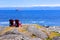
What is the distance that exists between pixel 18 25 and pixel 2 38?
5.79ft

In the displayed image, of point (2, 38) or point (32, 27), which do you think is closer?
point (2, 38)

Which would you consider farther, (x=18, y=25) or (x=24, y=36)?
(x=18, y=25)

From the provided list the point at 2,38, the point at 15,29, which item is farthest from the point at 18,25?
the point at 2,38

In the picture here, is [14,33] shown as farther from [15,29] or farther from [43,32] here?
[43,32]

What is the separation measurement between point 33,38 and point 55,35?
4.90 feet

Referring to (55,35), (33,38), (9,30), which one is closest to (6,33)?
(9,30)

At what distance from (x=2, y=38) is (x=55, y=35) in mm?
2610

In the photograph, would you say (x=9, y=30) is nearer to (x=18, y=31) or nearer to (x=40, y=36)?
(x=18, y=31)

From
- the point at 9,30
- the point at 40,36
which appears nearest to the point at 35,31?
the point at 40,36

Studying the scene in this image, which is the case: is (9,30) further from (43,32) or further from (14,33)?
(43,32)

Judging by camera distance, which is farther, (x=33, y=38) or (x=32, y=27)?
(x=32, y=27)

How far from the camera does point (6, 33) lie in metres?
12.7

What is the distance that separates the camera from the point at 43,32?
13.0 meters

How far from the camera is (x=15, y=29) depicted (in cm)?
1293
